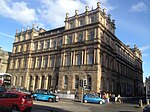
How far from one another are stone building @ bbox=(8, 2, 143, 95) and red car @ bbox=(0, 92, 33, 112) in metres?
25.5

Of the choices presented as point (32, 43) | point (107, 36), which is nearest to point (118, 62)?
point (107, 36)

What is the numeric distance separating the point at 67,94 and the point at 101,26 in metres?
17.8

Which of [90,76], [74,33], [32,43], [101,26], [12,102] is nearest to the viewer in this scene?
[12,102]

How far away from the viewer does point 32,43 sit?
5772 centimetres

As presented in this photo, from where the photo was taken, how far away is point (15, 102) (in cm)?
1465

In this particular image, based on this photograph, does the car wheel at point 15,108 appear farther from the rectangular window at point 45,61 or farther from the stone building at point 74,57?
the rectangular window at point 45,61

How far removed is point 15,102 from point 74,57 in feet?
100.0

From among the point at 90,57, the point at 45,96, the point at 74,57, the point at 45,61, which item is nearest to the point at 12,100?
the point at 45,96

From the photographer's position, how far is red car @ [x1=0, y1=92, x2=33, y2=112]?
47.6 ft

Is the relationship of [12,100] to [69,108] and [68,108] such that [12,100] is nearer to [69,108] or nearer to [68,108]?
[68,108]

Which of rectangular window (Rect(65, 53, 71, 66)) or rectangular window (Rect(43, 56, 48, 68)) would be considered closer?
rectangular window (Rect(65, 53, 71, 66))

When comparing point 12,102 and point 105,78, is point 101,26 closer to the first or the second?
point 105,78

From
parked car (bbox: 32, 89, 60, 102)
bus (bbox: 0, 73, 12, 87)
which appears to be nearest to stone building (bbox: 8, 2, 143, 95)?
bus (bbox: 0, 73, 12, 87)

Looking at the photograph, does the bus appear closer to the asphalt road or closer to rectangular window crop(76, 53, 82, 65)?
rectangular window crop(76, 53, 82, 65)
